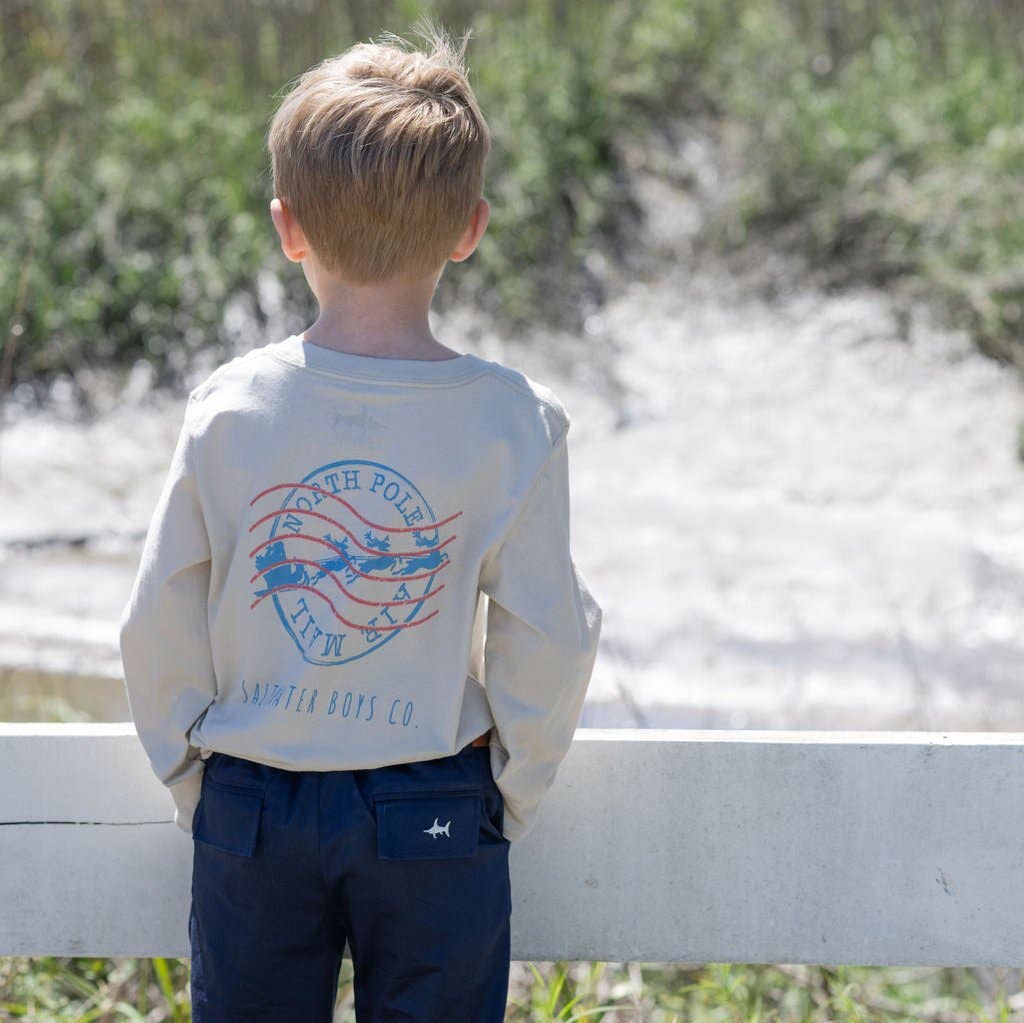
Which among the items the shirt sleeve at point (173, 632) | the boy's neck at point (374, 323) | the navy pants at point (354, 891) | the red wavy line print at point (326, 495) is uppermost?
the boy's neck at point (374, 323)

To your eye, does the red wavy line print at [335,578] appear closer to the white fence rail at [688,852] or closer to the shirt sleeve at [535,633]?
the shirt sleeve at [535,633]

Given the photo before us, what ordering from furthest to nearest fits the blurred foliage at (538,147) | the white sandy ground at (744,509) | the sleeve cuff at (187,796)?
the blurred foliage at (538,147) → the white sandy ground at (744,509) → the sleeve cuff at (187,796)

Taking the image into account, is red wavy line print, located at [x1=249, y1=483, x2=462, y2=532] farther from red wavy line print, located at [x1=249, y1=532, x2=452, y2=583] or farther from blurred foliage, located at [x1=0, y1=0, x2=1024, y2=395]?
blurred foliage, located at [x1=0, y1=0, x2=1024, y2=395]

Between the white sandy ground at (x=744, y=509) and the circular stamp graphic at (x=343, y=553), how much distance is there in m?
2.14

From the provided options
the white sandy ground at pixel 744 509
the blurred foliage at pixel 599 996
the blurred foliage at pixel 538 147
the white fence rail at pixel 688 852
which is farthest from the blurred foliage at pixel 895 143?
the white fence rail at pixel 688 852

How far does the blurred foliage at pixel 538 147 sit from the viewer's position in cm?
652

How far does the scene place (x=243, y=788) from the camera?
4.85ft

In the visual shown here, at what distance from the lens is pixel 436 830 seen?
146cm

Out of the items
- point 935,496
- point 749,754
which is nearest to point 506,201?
point 935,496

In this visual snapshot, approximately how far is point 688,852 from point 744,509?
3.65 m

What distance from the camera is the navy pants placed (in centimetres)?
144

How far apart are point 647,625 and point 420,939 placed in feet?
10.0

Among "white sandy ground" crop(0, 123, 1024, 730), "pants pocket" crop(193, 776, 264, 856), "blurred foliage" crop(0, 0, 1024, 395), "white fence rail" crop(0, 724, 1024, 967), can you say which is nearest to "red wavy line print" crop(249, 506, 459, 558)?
"pants pocket" crop(193, 776, 264, 856)

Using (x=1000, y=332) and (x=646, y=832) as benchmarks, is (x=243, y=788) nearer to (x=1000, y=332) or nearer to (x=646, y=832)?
(x=646, y=832)
